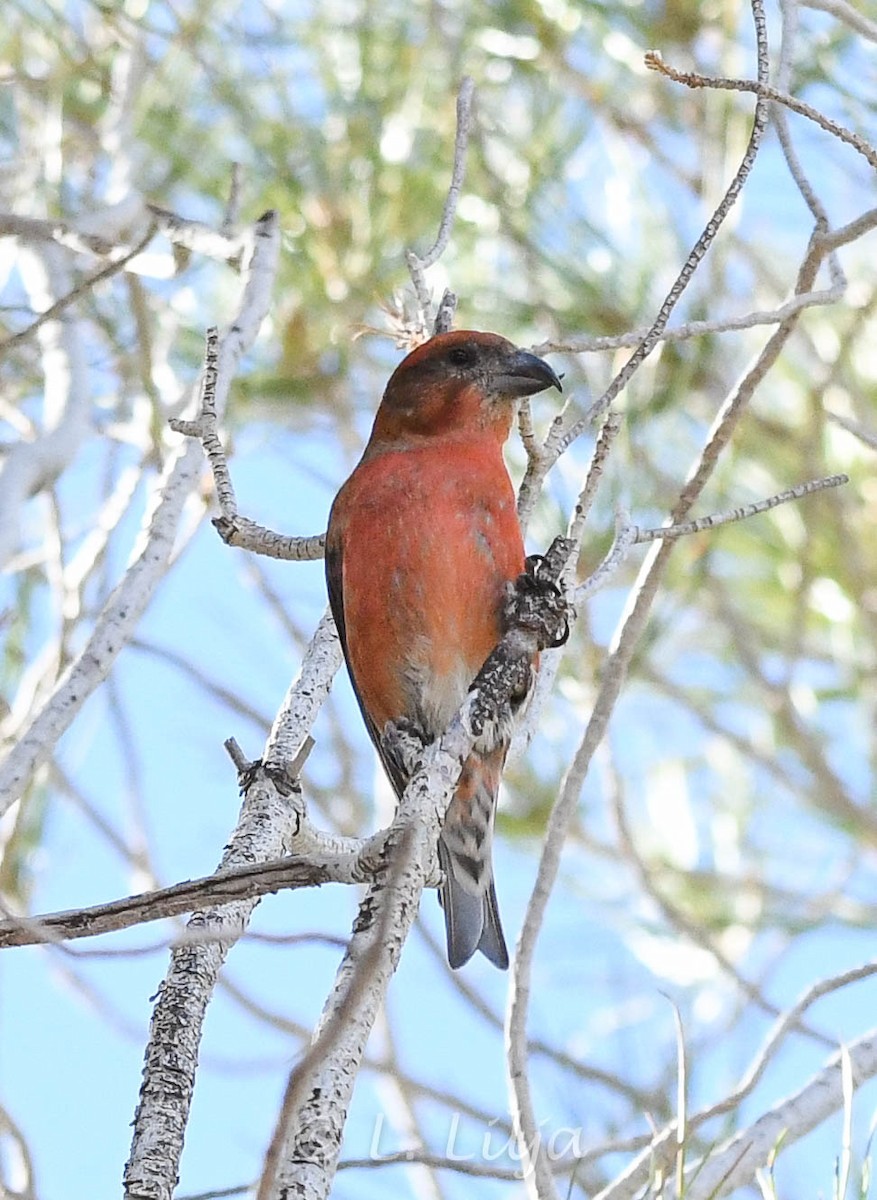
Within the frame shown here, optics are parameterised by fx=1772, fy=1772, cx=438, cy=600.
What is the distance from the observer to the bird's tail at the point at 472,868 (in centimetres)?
267

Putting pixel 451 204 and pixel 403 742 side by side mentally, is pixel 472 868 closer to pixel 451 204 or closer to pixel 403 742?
pixel 403 742

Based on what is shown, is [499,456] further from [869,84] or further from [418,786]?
[418,786]

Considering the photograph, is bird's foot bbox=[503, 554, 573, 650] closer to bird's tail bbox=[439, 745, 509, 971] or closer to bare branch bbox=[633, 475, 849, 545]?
bare branch bbox=[633, 475, 849, 545]

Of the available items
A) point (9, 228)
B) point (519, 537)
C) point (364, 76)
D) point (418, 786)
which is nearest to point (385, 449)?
point (519, 537)

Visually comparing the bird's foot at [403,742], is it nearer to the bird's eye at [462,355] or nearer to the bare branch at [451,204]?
the bird's eye at [462,355]

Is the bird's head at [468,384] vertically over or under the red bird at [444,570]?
over

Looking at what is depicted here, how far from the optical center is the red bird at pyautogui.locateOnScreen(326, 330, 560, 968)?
269cm

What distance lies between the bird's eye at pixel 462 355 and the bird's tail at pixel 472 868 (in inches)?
26.4

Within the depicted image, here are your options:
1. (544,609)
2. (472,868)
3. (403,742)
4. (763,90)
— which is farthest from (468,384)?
(763,90)

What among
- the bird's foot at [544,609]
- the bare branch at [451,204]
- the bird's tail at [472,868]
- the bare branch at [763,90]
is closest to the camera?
the bare branch at [763,90]

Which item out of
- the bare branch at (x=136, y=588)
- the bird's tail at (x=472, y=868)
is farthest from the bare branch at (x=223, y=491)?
the bird's tail at (x=472, y=868)

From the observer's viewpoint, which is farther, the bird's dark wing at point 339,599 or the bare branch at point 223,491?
the bird's dark wing at point 339,599

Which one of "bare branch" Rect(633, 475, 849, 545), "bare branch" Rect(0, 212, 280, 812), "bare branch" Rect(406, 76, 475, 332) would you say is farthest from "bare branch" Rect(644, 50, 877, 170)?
"bare branch" Rect(0, 212, 280, 812)

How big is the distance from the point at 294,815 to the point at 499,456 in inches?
39.5
